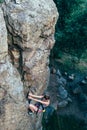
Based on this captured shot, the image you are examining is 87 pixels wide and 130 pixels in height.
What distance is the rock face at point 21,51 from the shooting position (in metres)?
14.3

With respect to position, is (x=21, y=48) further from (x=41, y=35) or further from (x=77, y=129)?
(x=77, y=129)

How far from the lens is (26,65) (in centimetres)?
1545

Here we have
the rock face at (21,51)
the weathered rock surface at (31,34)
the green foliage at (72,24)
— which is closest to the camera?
the rock face at (21,51)

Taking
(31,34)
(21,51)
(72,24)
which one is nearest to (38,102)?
(21,51)

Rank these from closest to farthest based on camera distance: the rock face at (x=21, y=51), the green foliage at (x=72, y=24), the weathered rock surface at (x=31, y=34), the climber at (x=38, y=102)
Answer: the rock face at (x=21, y=51) → the weathered rock surface at (x=31, y=34) → the climber at (x=38, y=102) → the green foliage at (x=72, y=24)

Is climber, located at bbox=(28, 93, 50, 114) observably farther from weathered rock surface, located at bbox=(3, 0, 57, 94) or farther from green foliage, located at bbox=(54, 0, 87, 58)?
green foliage, located at bbox=(54, 0, 87, 58)

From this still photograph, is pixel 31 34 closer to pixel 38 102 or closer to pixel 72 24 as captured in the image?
pixel 38 102

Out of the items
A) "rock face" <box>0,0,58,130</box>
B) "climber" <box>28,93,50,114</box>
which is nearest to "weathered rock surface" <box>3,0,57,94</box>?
"rock face" <box>0,0,58,130</box>

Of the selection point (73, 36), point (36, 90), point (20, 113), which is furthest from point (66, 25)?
point (20, 113)

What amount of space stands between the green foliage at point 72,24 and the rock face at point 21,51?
933cm

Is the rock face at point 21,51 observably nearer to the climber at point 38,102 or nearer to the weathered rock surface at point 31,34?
the weathered rock surface at point 31,34

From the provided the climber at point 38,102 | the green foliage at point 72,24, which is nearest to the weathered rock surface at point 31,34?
the climber at point 38,102

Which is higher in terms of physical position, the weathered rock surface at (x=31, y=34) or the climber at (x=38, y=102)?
the weathered rock surface at (x=31, y=34)

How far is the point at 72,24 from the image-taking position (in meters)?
25.4
